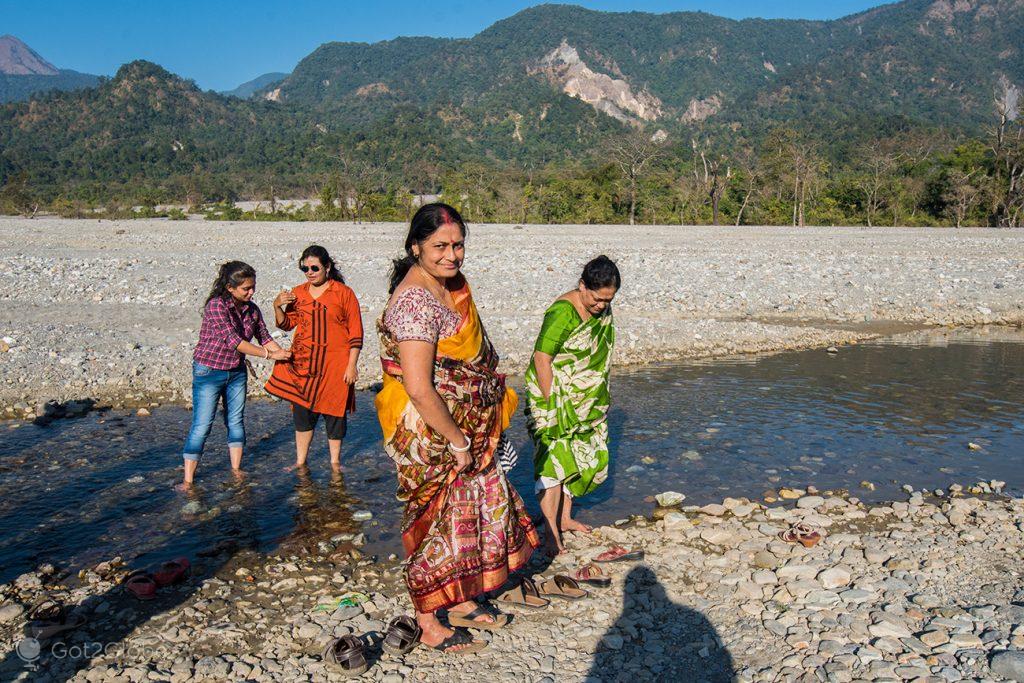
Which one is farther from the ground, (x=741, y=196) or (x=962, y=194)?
(x=741, y=196)

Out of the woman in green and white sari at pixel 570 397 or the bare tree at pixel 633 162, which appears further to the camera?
the bare tree at pixel 633 162

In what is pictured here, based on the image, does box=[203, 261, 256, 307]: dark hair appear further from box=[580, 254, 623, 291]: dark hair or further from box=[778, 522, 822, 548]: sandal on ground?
box=[778, 522, 822, 548]: sandal on ground

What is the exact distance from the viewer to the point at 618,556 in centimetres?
447

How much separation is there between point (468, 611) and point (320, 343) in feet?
8.97

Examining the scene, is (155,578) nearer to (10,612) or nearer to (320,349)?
(10,612)

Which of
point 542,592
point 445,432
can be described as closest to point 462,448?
point 445,432

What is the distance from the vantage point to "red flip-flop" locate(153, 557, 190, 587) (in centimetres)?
411

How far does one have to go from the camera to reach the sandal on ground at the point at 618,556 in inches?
175

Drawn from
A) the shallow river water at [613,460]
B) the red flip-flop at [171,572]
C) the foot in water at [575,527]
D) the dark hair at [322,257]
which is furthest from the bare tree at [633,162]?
the red flip-flop at [171,572]

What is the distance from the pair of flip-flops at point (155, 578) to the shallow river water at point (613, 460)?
0.43 metres

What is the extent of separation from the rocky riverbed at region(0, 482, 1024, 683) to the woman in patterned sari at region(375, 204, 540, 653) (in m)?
0.28

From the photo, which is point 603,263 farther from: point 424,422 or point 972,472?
point 972,472

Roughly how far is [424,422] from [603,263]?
4.80 feet

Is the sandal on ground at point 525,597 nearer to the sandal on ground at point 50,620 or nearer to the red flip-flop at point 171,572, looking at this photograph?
the red flip-flop at point 171,572
